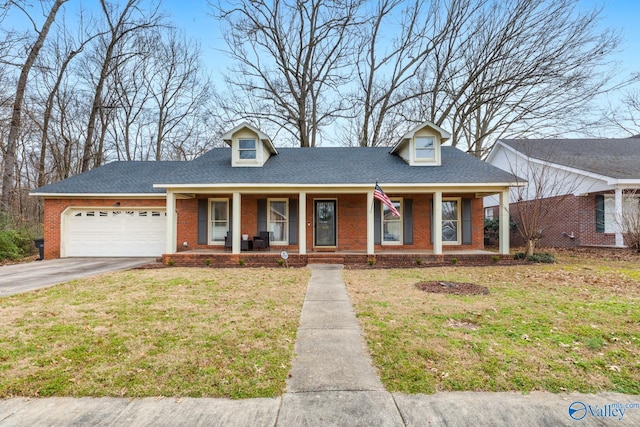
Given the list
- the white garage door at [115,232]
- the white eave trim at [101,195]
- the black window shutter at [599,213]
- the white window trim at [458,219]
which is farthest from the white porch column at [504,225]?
the white garage door at [115,232]

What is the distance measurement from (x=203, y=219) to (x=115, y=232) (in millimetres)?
4024

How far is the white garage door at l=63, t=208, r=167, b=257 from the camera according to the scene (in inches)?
496

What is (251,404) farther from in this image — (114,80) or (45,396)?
(114,80)

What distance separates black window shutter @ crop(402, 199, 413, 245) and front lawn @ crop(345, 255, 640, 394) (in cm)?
474

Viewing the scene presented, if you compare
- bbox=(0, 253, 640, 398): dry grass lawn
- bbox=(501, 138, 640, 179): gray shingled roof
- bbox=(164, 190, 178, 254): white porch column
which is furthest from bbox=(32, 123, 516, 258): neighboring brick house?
bbox=(501, 138, 640, 179): gray shingled roof

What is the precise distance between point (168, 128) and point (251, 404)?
82.0ft

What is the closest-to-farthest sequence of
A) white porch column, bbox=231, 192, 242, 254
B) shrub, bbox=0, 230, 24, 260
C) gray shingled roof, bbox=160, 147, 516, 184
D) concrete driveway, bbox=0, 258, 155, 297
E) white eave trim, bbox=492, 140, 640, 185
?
1. concrete driveway, bbox=0, 258, 155, 297
2. white porch column, bbox=231, 192, 242, 254
3. gray shingled roof, bbox=160, 147, 516, 184
4. shrub, bbox=0, 230, 24, 260
5. white eave trim, bbox=492, 140, 640, 185

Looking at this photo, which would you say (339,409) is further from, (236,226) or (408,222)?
(408,222)

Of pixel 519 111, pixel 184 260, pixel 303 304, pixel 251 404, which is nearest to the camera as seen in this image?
pixel 251 404

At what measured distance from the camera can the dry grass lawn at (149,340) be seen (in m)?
2.82

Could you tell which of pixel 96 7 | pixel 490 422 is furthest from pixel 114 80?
pixel 490 422

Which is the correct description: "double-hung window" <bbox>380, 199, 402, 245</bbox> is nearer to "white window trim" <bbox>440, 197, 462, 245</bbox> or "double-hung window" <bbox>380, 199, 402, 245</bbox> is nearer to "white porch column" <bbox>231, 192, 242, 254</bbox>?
"white window trim" <bbox>440, 197, 462, 245</bbox>

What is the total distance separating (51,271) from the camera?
30.5 ft

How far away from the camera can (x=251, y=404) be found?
252 centimetres
